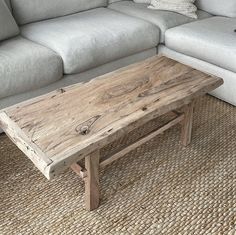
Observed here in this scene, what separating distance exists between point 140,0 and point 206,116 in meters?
1.17

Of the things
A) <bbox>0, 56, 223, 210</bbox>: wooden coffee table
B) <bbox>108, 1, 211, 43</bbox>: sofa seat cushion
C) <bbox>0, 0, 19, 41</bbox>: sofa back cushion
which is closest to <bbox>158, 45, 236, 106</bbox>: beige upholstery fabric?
<bbox>108, 1, 211, 43</bbox>: sofa seat cushion

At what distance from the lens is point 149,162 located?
1.80 meters

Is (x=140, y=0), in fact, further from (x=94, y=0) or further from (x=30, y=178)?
(x=30, y=178)

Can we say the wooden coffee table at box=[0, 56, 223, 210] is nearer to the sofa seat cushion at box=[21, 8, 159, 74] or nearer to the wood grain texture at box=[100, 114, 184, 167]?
the wood grain texture at box=[100, 114, 184, 167]

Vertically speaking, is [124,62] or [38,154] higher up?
[38,154]

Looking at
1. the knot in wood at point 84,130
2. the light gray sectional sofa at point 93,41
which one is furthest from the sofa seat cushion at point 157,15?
the knot in wood at point 84,130

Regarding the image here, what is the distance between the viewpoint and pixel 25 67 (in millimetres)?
1830

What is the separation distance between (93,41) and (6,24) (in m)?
0.52

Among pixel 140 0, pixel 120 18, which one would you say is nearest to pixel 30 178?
pixel 120 18

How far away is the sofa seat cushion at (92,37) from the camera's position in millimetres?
2016

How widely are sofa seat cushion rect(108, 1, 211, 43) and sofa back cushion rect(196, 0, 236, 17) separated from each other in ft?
0.16

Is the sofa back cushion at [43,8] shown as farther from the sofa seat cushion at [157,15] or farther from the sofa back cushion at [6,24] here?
the sofa seat cushion at [157,15]

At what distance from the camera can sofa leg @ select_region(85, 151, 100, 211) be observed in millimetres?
1358

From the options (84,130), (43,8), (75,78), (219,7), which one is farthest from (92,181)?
(219,7)
